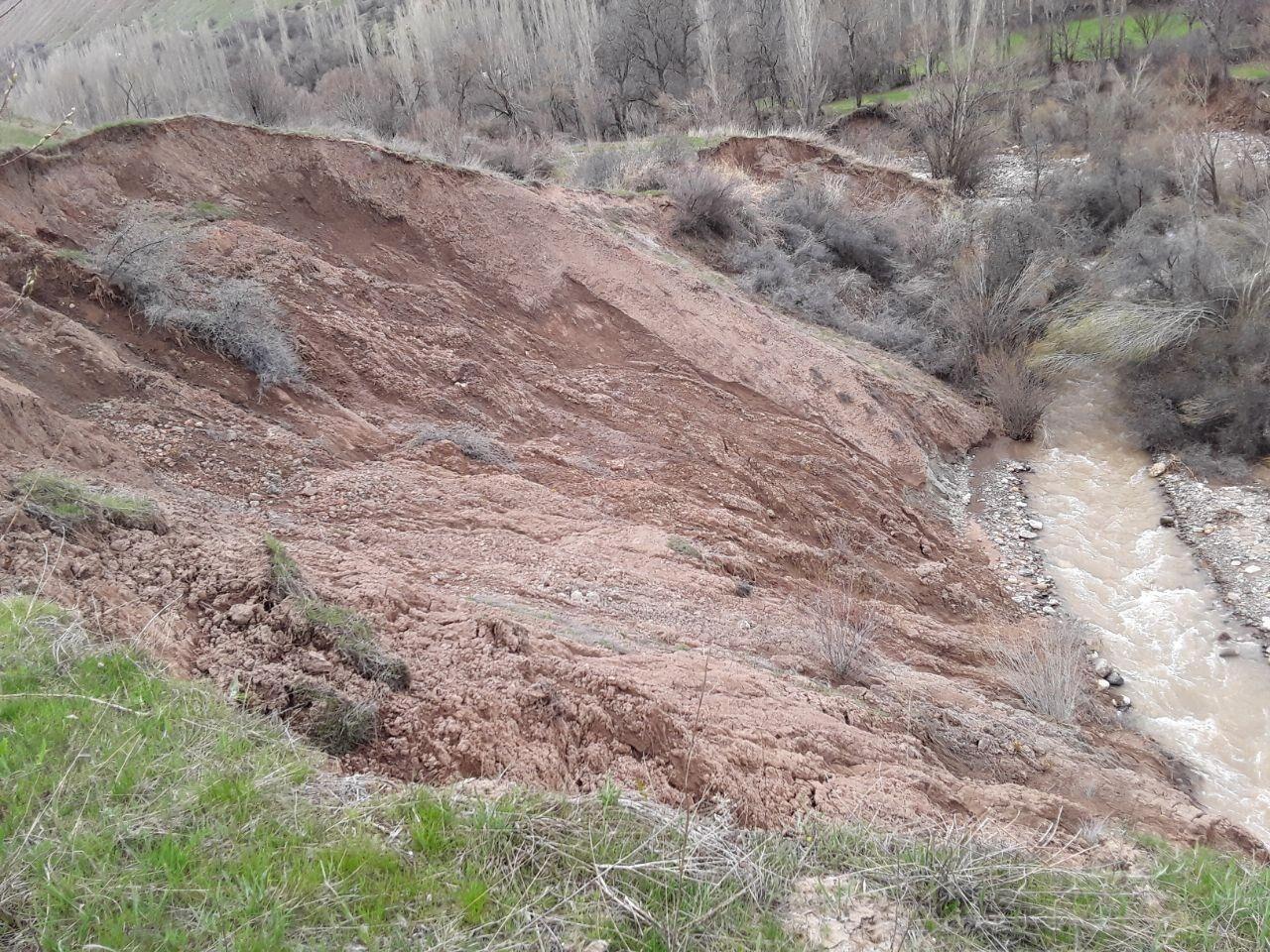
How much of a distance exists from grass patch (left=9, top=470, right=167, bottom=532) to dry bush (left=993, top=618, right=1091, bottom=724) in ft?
25.1

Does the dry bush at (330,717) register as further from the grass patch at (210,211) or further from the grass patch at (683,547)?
the grass patch at (210,211)

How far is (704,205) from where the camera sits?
52.1ft

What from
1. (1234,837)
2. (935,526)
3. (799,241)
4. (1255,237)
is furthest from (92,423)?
(1255,237)

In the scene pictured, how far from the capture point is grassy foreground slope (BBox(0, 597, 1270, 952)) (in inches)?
94.2

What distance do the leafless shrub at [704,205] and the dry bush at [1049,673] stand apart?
1054 cm

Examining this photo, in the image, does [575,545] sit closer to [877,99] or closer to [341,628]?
[341,628]

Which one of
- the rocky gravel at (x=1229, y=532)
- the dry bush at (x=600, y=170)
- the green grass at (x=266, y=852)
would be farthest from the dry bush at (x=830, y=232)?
the green grass at (x=266, y=852)

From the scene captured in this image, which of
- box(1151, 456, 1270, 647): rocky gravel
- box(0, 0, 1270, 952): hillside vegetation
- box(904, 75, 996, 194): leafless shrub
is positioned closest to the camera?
box(0, 0, 1270, 952): hillside vegetation

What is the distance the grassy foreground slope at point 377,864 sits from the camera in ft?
7.85

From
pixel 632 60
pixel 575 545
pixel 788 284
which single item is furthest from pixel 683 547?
pixel 632 60

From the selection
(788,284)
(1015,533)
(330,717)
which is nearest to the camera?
(330,717)

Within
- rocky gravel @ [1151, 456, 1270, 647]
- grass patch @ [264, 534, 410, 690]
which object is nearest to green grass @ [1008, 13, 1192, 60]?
rocky gravel @ [1151, 456, 1270, 647]

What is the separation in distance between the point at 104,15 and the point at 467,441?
93362mm

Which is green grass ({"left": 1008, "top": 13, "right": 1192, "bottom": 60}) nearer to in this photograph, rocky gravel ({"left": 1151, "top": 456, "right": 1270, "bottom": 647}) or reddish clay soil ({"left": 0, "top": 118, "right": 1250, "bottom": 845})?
rocky gravel ({"left": 1151, "top": 456, "right": 1270, "bottom": 647})
